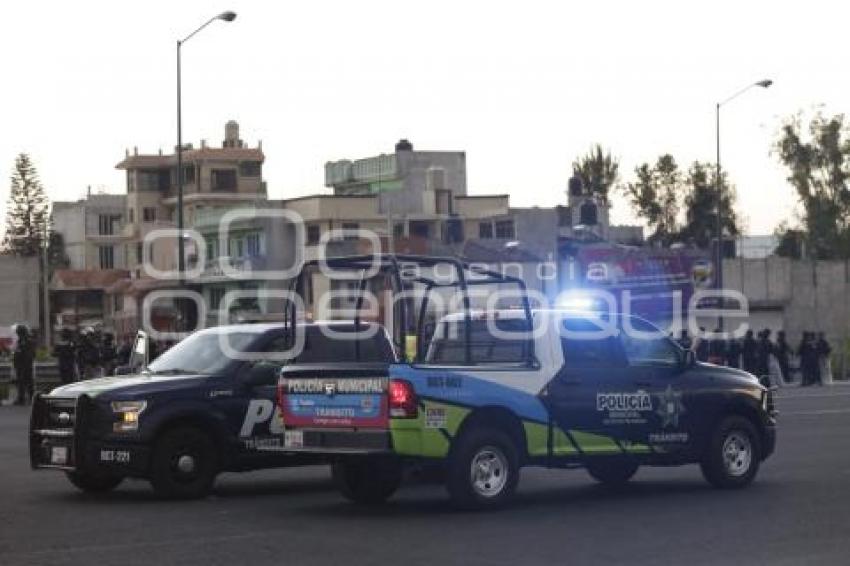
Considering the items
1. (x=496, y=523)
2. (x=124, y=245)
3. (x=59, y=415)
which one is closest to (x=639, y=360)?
(x=496, y=523)

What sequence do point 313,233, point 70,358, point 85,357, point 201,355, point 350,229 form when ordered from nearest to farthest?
point 201,355 → point 70,358 → point 85,357 → point 350,229 → point 313,233

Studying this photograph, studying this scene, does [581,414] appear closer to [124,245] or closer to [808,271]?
[808,271]

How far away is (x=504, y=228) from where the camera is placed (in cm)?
9306

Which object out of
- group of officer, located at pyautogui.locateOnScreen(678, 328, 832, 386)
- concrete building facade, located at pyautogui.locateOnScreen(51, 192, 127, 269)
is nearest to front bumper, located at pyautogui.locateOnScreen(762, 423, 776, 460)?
group of officer, located at pyautogui.locateOnScreen(678, 328, 832, 386)

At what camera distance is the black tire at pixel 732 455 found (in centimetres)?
1677

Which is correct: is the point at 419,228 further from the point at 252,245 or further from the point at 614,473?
the point at 614,473

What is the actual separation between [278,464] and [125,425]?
1.78 metres

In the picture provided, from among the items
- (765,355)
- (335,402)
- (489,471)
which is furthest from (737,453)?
(765,355)

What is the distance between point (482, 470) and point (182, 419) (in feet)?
10.6

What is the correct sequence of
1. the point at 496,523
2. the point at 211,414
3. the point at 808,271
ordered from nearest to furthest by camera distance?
the point at 496,523
the point at 211,414
the point at 808,271

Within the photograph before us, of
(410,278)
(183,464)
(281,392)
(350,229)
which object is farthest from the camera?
(350,229)

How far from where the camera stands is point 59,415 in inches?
649

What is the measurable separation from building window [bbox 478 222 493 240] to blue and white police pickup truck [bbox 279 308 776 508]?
3011 inches

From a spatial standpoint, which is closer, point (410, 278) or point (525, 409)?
point (525, 409)
